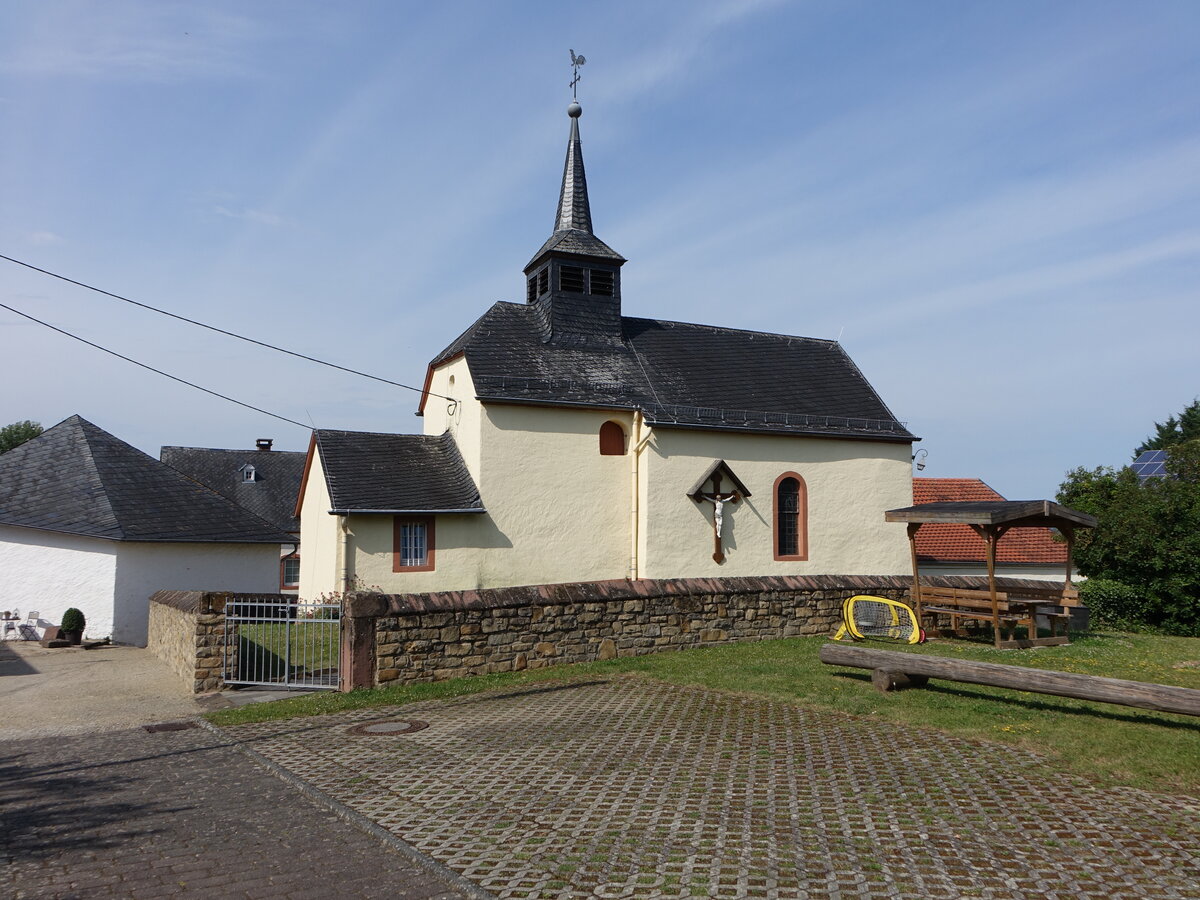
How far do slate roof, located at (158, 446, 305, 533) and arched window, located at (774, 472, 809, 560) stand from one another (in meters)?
26.4

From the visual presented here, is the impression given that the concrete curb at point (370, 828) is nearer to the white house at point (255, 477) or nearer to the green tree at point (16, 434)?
the white house at point (255, 477)

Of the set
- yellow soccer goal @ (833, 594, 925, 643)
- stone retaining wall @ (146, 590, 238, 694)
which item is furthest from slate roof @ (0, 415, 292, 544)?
yellow soccer goal @ (833, 594, 925, 643)

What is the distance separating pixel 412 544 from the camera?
63.9 ft

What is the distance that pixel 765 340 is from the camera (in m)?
26.1

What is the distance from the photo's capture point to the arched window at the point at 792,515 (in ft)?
73.4

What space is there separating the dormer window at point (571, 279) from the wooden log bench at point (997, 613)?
11.7 meters

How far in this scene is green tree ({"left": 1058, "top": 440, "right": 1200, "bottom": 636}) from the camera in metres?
21.7

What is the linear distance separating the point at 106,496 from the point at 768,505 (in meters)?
15.3

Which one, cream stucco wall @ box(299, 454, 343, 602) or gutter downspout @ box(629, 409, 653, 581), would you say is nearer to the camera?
cream stucco wall @ box(299, 454, 343, 602)

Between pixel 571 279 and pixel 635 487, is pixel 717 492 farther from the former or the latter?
pixel 571 279

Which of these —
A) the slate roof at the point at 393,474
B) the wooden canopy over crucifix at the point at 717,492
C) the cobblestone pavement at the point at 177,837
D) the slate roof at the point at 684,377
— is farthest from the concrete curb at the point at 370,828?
the wooden canopy over crucifix at the point at 717,492

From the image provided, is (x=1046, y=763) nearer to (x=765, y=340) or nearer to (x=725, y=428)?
(x=725, y=428)

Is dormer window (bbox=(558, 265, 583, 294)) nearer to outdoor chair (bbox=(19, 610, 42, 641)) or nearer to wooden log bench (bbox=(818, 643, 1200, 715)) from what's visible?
outdoor chair (bbox=(19, 610, 42, 641))

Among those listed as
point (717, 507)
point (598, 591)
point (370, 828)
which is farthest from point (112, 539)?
point (370, 828)
